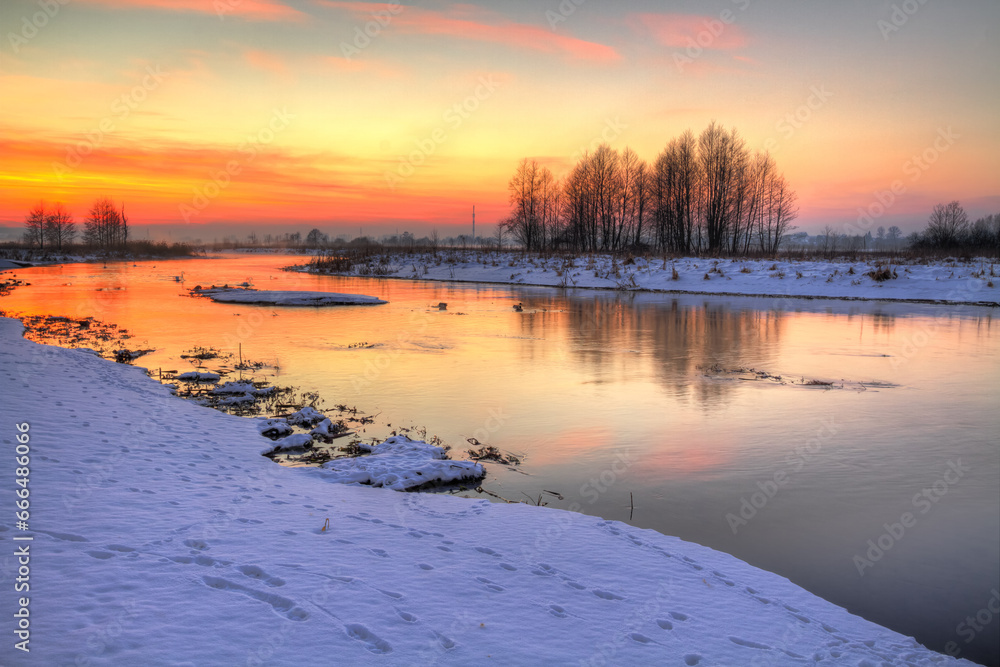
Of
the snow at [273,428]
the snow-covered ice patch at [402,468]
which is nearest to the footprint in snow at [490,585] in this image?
the snow-covered ice patch at [402,468]

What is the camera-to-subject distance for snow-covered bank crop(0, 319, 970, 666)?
129 inches

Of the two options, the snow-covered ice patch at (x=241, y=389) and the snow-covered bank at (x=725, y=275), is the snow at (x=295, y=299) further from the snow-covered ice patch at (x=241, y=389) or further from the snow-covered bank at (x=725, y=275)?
the snow-covered bank at (x=725, y=275)

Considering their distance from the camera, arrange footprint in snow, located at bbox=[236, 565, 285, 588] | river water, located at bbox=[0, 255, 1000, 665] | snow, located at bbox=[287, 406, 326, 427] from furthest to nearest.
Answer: snow, located at bbox=[287, 406, 326, 427]
river water, located at bbox=[0, 255, 1000, 665]
footprint in snow, located at bbox=[236, 565, 285, 588]

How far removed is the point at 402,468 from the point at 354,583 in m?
2.86

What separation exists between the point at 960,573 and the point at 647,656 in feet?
11.3

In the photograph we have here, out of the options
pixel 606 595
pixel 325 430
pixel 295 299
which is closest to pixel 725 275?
pixel 295 299

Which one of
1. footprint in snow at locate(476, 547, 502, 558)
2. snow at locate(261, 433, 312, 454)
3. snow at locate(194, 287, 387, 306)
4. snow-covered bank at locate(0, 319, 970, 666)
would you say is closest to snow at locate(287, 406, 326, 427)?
snow at locate(261, 433, 312, 454)

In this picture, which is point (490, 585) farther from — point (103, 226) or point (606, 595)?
point (103, 226)

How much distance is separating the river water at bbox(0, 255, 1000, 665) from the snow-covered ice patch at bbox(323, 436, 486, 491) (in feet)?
1.53

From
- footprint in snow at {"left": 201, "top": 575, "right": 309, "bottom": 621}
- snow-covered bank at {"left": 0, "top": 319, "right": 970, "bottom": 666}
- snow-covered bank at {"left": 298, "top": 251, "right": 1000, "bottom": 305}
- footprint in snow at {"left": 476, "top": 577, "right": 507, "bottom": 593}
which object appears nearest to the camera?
snow-covered bank at {"left": 0, "top": 319, "right": 970, "bottom": 666}

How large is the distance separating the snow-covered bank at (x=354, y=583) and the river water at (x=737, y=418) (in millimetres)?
807

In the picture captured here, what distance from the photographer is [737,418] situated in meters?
9.37

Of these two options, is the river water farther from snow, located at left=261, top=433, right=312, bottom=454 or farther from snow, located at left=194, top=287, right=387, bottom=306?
snow, located at left=194, top=287, right=387, bottom=306

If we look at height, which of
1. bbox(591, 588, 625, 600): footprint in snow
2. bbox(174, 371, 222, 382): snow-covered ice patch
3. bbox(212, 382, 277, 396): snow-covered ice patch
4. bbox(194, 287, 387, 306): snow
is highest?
bbox(194, 287, 387, 306): snow
